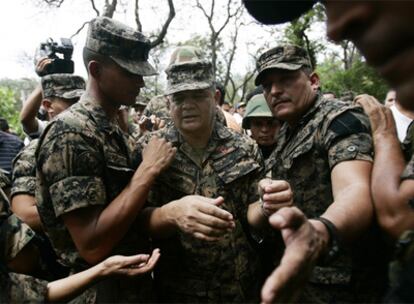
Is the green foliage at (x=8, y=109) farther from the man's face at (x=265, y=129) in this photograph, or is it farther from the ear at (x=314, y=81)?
the ear at (x=314, y=81)

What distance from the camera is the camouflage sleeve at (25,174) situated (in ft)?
9.23

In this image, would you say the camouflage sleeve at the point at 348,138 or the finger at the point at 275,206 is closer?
the finger at the point at 275,206

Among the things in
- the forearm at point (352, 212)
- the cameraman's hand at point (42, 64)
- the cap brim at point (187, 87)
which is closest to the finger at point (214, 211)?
the forearm at point (352, 212)

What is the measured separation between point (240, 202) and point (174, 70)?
85 centimetres

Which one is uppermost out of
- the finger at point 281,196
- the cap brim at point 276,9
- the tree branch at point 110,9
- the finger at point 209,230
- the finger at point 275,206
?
the tree branch at point 110,9

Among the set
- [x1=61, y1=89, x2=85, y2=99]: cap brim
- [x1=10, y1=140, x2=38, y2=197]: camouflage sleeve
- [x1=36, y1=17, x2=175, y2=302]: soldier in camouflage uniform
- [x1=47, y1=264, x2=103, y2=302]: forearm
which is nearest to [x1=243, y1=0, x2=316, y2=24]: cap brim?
[x1=36, y1=17, x2=175, y2=302]: soldier in camouflage uniform

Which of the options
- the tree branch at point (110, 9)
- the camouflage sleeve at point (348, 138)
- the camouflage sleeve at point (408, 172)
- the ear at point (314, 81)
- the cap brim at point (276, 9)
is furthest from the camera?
the tree branch at point (110, 9)

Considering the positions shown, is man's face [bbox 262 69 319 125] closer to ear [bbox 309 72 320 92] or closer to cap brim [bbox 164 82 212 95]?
ear [bbox 309 72 320 92]

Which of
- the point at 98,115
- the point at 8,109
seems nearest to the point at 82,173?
the point at 98,115

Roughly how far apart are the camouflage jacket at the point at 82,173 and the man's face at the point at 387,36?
1.49m

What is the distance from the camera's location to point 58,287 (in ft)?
6.48

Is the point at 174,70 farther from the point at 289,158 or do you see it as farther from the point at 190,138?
the point at 289,158

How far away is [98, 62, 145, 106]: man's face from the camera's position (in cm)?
226

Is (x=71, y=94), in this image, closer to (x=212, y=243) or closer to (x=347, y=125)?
(x=212, y=243)
